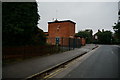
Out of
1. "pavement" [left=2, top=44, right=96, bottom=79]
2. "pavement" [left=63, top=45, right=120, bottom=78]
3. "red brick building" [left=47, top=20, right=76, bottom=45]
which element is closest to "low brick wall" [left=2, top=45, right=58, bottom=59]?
"pavement" [left=2, top=44, right=96, bottom=79]

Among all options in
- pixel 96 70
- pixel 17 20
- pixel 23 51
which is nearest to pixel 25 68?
pixel 23 51

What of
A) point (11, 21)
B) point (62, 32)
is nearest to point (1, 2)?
point (11, 21)

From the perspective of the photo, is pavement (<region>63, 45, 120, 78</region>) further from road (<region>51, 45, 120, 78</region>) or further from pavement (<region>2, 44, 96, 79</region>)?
pavement (<region>2, 44, 96, 79</region>)

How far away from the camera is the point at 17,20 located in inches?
394

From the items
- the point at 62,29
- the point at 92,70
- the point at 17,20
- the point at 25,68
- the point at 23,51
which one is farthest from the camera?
the point at 62,29

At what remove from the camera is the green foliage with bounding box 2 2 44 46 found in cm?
952

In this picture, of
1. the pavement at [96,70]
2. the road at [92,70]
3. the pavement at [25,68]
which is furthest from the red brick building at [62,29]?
the pavement at [25,68]

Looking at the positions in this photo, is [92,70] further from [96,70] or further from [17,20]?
[17,20]

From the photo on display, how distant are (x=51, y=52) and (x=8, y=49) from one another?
684 centimetres

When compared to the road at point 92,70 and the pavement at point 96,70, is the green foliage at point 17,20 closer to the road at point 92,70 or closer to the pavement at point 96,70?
the road at point 92,70

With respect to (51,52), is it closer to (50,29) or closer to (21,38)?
(21,38)

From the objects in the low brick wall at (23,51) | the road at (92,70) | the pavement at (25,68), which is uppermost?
the low brick wall at (23,51)

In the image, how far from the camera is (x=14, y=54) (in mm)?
10172

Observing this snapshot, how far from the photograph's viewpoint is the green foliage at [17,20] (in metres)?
9.52
